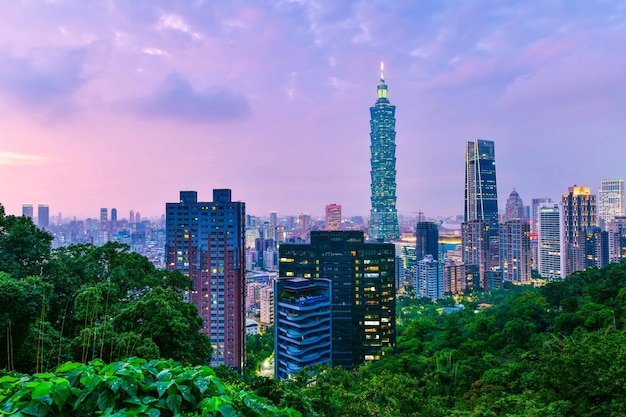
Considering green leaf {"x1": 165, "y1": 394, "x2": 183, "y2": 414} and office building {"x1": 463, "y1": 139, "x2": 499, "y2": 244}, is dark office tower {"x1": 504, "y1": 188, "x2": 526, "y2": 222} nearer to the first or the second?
office building {"x1": 463, "y1": 139, "x2": 499, "y2": 244}

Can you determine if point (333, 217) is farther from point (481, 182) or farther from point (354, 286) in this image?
point (354, 286)

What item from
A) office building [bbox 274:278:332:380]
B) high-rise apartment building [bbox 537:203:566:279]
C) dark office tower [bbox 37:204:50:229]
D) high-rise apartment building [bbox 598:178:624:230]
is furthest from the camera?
high-rise apartment building [bbox 598:178:624:230]

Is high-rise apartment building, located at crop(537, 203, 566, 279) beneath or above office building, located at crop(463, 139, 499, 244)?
beneath

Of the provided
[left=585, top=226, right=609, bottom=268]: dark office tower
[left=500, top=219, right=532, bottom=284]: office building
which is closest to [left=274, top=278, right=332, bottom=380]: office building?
[left=585, top=226, right=609, bottom=268]: dark office tower

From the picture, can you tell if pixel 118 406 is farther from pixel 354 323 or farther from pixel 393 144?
pixel 393 144

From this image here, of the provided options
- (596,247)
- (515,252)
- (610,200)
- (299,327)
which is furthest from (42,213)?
(610,200)

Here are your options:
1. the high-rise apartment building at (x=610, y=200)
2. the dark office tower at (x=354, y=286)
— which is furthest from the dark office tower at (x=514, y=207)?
the dark office tower at (x=354, y=286)

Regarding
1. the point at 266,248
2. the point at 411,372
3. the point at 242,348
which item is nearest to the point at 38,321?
the point at 411,372
